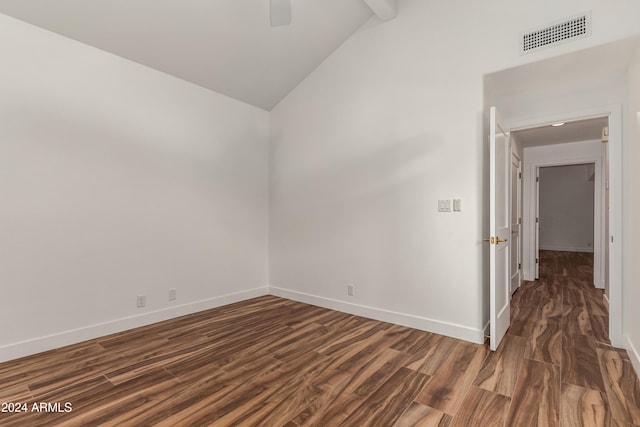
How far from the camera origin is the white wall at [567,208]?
31.5 feet

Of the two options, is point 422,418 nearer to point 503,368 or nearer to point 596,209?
point 503,368

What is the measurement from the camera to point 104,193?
3031 millimetres

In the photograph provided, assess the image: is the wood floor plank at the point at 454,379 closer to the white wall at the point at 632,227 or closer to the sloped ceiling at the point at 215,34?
the white wall at the point at 632,227

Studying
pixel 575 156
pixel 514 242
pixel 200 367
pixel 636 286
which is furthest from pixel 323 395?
pixel 575 156

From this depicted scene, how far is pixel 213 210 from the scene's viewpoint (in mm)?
3971

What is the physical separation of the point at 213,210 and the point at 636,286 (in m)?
4.11

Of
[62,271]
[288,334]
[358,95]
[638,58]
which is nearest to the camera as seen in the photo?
[638,58]

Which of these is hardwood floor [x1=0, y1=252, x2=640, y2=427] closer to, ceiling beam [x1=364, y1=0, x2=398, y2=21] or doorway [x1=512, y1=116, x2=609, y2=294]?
doorway [x1=512, y1=116, x2=609, y2=294]

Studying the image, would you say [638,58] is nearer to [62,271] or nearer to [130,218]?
[130,218]

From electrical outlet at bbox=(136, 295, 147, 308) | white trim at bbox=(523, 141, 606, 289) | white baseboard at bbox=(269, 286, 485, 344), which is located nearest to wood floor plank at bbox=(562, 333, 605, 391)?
white baseboard at bbox=(269, 286, 485, 344)

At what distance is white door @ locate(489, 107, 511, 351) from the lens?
107 inches

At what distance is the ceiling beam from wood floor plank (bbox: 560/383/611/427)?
3627 mm

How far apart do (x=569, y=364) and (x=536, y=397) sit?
721 millimetres

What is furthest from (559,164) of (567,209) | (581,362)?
(567,209)
